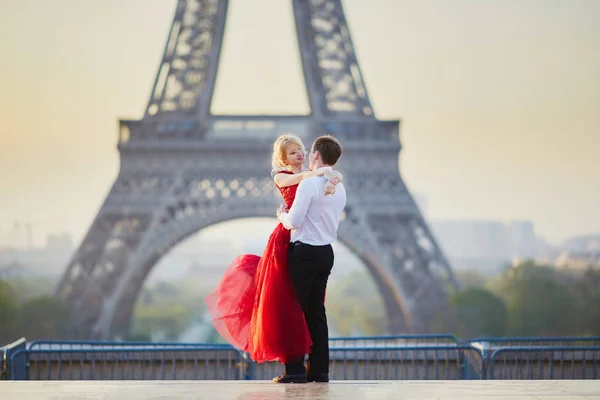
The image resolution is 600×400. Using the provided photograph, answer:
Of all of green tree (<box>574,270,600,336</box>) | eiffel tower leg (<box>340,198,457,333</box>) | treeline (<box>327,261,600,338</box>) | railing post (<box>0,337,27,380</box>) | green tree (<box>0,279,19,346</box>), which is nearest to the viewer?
railing post (<box>0,337,27,380</box>)

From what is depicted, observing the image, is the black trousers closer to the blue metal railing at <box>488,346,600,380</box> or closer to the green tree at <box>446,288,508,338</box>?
the blue metal railing at <box>488,346,600,380</box>

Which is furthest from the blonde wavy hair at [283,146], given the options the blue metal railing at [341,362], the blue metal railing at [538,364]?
the blue metal railing at [538,364]

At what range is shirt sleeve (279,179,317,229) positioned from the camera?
171 inches

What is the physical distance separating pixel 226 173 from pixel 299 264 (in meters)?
12.3

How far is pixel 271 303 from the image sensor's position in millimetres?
4504

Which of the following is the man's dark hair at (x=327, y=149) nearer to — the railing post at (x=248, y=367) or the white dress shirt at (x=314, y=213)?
the white dress shirt at (x=314, y=213)

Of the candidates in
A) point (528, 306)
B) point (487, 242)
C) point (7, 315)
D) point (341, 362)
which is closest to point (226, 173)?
point (7, 315)

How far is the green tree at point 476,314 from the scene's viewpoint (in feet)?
54.7

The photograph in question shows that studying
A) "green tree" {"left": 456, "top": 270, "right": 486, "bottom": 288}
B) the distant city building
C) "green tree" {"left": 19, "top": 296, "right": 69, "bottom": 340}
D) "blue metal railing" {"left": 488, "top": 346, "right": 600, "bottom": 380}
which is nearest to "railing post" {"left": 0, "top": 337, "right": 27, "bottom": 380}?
"blue metal railing" {"left": 488, "top": 346, "right": 600, "bottom": 380}

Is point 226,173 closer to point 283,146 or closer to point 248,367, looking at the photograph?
point 248,367

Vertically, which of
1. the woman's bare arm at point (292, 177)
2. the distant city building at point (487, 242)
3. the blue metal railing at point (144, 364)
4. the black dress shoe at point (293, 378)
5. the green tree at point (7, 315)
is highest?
the distant city building at point (487, 242)

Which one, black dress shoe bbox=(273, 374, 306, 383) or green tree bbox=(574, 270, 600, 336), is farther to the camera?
green tree bbox=(574, 270, 600, 336)

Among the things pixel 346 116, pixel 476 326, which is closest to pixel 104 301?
pixel 346 116

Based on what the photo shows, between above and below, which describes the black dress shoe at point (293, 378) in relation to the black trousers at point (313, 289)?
below
